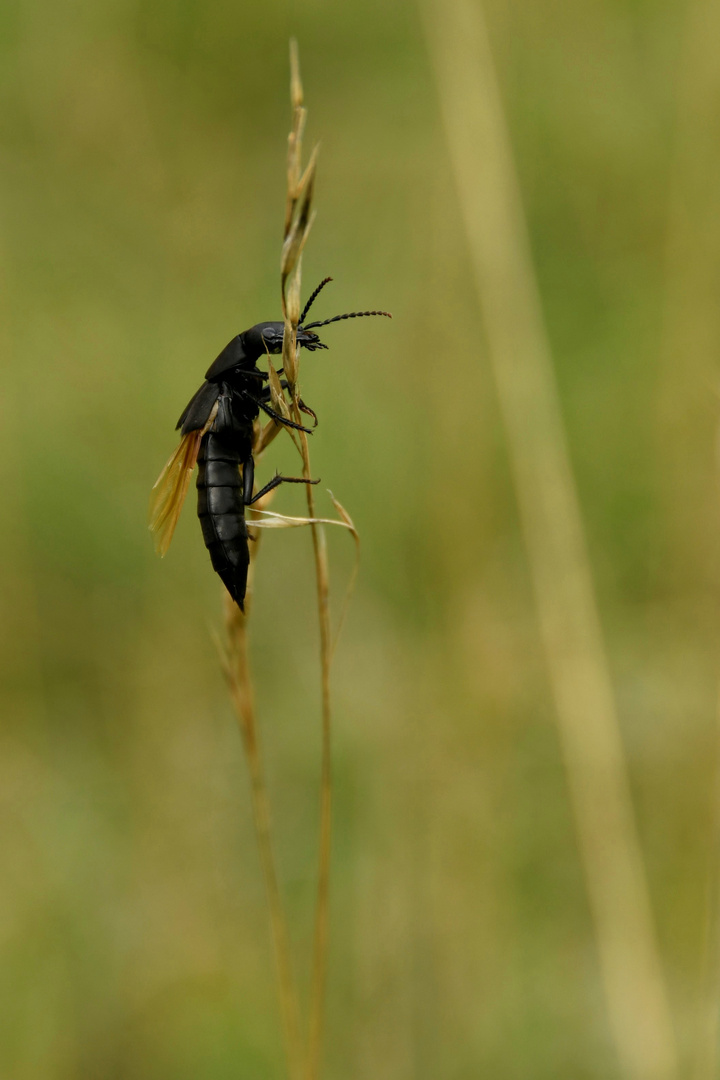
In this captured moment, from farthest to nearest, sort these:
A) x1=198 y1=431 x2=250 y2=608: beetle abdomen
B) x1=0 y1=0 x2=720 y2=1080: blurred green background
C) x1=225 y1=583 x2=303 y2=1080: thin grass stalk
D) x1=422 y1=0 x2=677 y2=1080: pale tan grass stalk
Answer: x1=0 y1=0 x2=720 y2=1080: blurred green background → x1=422 y1=0 x2=677 y2=1080: pale tan grass stalk → x1=198 y1=431 x2=250 y2=608: beetle abdomen → x1=225 y1=583 x2=303 y2=1080: thin grass stalk

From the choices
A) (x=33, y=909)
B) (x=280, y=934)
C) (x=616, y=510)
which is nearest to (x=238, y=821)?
(x=33, y=909)

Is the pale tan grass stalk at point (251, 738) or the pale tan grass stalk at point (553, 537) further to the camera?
the pale tan grass stalk at point (553, 537)

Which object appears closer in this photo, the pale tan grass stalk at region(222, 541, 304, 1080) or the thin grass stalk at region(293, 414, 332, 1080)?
the thin grass stalk at region(293, 414, 332, 1080)

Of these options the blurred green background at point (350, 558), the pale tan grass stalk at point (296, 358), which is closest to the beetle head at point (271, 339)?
the pale tan grass stalk at point (296, 358)

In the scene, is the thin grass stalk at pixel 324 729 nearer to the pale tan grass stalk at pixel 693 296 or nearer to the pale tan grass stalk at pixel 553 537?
the pale tan grass stalk at pixel 553 537

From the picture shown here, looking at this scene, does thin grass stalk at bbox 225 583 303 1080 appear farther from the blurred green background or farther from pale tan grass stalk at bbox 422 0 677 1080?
pale tan grass stalk at bbox 422 0 677 1080

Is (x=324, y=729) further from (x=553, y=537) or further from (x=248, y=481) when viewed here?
(x=553, y=537)

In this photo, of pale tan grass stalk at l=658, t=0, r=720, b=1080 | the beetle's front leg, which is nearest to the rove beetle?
the beetle's front leg
